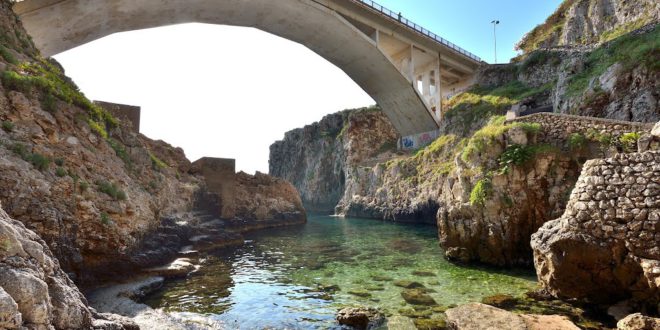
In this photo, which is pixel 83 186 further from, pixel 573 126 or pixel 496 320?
pixel 573 126

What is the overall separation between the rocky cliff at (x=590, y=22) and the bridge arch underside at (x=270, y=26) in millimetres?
17397

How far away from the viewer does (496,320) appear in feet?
22.9

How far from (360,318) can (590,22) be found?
45.5 metres

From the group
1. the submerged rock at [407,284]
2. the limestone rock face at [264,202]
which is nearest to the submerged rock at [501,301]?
the submerged rock at [407,284]

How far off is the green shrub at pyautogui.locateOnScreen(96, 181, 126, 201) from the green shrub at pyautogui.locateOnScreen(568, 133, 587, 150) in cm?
1614

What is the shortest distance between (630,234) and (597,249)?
688mm

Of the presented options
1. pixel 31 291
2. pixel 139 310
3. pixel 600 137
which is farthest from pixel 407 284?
pixel 31 291

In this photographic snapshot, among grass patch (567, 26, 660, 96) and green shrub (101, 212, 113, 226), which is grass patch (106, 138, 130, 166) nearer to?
green shrub (101, 212, 113, 226)

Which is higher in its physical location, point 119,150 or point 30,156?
point 119,150

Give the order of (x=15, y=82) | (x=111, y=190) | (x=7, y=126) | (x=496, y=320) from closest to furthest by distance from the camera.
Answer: (x=496, y=320) → (x=7, y=126) → (x=15, y=82) → (x=111, y=190)

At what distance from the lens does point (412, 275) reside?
12211 mm

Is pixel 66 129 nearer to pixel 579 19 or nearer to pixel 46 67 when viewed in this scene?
pixel 46 67

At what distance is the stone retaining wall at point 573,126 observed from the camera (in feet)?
37.1

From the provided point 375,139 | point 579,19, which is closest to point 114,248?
point 375,139
